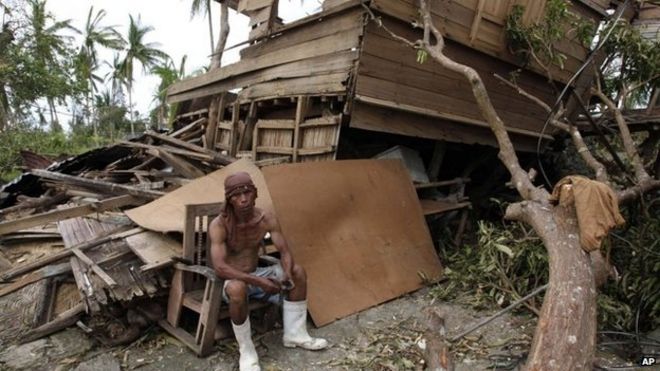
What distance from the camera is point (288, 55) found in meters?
6.12

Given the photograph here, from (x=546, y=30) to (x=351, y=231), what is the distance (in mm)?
4078

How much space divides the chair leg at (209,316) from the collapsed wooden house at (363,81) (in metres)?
2.77

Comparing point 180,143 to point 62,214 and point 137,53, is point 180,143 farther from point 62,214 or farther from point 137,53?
point 137,53

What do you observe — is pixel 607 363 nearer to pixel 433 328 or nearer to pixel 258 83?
pixel 433 328

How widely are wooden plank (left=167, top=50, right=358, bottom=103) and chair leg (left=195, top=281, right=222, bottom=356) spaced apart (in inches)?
127

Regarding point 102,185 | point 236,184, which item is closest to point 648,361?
point 236,184

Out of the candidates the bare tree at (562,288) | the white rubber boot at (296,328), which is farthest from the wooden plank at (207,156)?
the bare tree at (562,288)

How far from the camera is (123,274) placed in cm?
351

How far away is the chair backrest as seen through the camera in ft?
10.9

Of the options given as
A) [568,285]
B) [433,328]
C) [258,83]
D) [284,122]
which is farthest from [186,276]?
[258,83]

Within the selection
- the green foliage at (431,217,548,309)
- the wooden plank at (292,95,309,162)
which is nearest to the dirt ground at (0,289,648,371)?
the green foliage at (431,217,548,309)

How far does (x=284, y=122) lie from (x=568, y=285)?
465 centimetres

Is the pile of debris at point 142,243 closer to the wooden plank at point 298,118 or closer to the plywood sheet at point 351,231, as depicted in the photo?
the plywood sheet at point 351,231

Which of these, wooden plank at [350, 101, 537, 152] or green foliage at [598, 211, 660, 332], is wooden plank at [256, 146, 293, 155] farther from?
Answer: green foliage at [598, 211, 660, 332]
